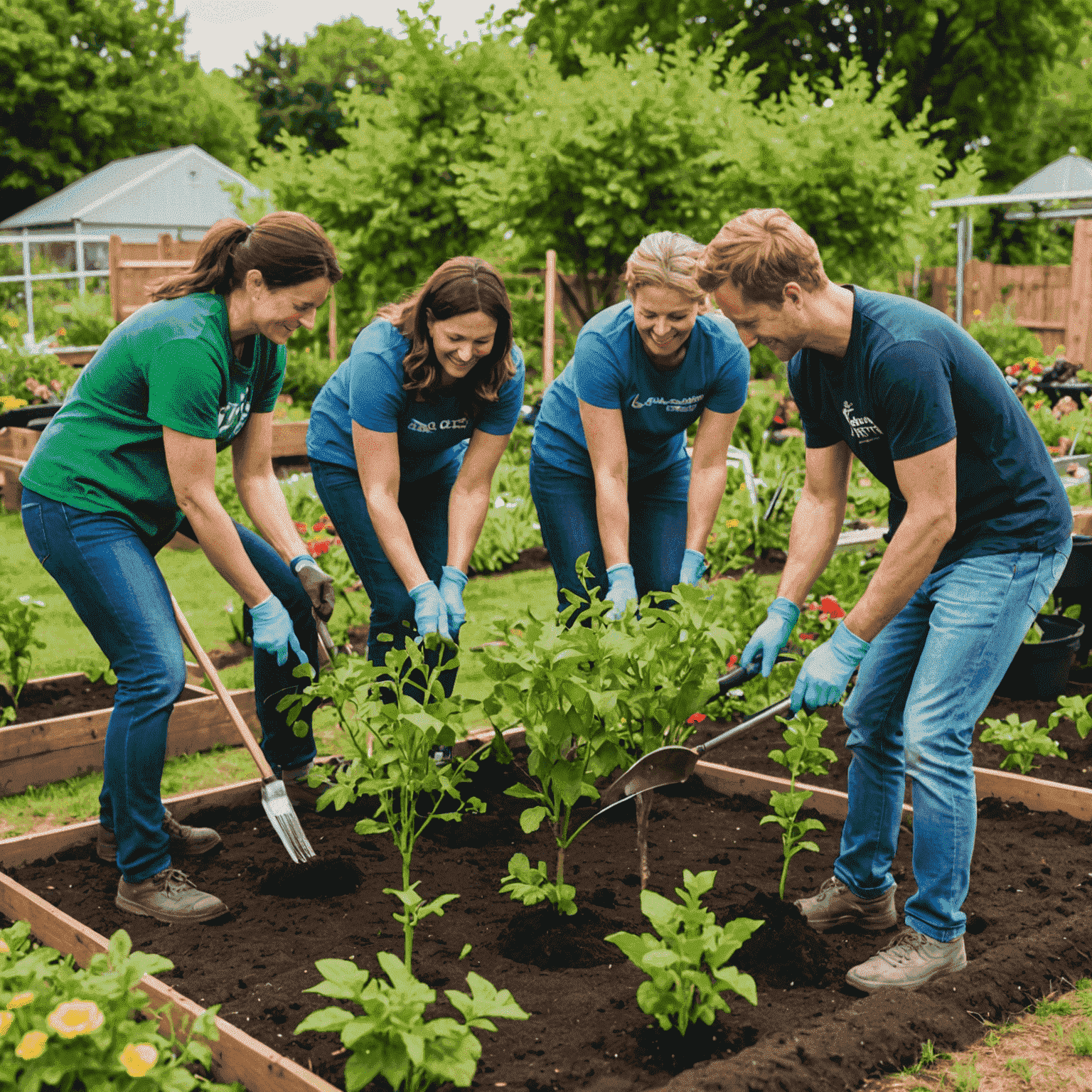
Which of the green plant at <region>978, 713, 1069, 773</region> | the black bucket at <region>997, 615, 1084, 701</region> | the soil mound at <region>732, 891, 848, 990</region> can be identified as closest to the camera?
the soil mound at <region>732, 891, 848, 990</region>

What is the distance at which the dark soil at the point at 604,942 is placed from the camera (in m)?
2.30

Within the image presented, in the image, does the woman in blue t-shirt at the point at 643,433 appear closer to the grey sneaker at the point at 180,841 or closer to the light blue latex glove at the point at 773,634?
the light blue latex glove at the point at 773,634

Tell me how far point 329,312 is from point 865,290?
1168 cm

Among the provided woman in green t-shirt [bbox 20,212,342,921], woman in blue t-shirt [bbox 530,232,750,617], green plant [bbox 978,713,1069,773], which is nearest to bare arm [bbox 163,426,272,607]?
woman in green t-shirt [bbox 20,212,342,921]

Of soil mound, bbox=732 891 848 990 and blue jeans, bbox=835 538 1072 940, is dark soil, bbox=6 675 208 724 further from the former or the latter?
blue jeans, bbox=835 538 1072 940

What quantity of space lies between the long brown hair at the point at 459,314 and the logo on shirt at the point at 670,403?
0.41 metres

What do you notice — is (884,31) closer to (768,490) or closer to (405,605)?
(768,490)

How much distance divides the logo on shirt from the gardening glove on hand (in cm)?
113

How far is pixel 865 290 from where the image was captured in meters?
2.59

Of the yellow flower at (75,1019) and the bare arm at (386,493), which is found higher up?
the bare arm at (386,493)

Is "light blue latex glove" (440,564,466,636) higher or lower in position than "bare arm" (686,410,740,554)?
lower

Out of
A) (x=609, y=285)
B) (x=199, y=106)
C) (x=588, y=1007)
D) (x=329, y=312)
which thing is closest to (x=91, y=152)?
(x=199, y=106)

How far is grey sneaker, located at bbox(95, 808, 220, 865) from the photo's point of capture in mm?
3324

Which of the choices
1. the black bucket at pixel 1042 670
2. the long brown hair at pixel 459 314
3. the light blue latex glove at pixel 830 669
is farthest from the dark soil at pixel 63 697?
the black bucket at pixel 1042 670
